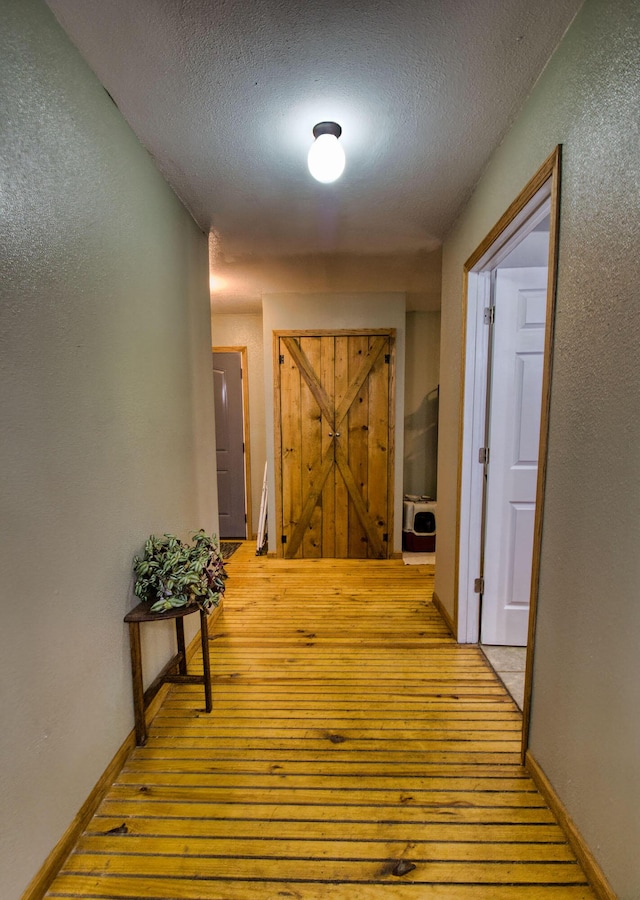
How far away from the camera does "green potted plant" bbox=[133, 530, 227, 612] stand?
1620 millimetres

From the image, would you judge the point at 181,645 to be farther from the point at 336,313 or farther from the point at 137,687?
the point at 336,313

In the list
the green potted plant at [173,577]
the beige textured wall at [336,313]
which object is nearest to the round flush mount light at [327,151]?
the green potted plant at [173,577]

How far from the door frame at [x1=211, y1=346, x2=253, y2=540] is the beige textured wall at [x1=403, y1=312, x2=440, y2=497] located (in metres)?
1.78

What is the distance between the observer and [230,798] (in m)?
1.40

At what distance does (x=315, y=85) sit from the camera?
4.66ft

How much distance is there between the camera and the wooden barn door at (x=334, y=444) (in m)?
3.76

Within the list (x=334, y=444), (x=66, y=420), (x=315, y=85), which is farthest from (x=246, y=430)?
(x=315, y=85)

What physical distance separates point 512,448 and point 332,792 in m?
1.81

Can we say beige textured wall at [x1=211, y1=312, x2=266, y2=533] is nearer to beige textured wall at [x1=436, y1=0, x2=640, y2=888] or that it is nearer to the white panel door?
the white panel door

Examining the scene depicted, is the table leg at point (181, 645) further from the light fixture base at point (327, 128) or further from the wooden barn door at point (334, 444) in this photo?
the light fixture base at point (327, 128)

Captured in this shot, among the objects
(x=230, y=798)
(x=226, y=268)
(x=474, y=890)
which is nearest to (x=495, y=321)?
(x=226, y=268)

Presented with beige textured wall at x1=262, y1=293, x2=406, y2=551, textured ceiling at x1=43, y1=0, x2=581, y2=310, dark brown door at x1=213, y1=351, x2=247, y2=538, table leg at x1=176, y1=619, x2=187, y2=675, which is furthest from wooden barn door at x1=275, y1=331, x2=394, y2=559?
table leg at x1=176, y1=619, x2=187, y2=675

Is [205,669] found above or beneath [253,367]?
beneath

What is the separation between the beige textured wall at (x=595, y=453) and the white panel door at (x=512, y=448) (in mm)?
789
